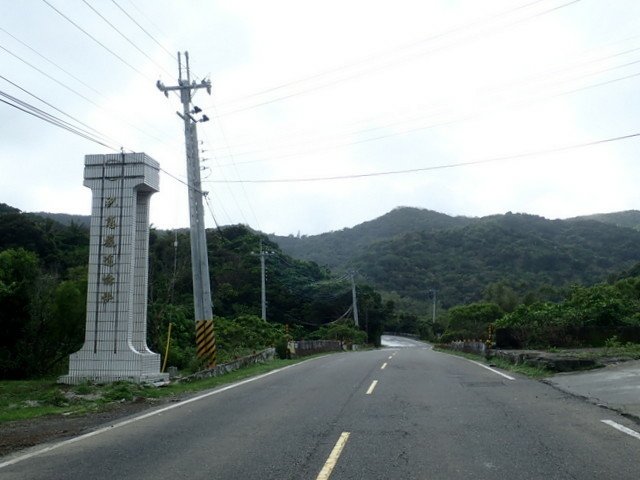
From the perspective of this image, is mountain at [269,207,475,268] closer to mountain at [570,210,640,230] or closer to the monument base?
mountain at [570,210,640,230]

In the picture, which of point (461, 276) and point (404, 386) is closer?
point (404, 386)

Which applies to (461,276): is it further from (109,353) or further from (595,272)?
(109,353)

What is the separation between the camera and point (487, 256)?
105 meters

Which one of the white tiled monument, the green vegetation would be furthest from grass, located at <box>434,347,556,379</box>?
the white tiled monument

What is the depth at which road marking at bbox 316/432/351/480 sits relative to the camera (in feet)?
22.0

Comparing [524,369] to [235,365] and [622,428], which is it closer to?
[235,365]

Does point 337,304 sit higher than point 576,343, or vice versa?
point 337,304

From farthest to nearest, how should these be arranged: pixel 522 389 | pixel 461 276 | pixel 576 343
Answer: pixel 461 276 < pixel 576 343 < pixel 522 389

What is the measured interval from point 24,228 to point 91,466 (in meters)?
43.8

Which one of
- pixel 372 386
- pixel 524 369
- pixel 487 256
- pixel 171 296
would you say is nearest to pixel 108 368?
pixel 372 386

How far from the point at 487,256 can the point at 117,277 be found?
93.7m

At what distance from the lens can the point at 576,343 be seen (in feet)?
83.6

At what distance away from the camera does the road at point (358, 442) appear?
692cm

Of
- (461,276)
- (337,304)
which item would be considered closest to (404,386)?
(337,304)
